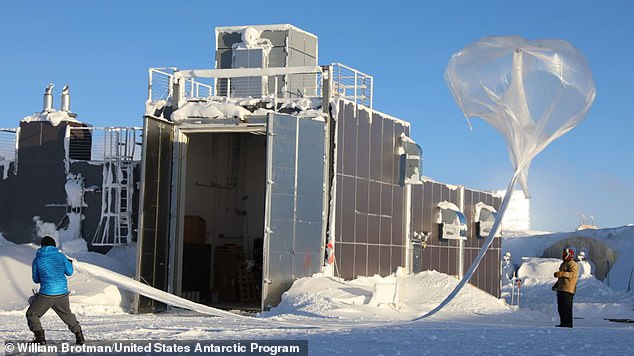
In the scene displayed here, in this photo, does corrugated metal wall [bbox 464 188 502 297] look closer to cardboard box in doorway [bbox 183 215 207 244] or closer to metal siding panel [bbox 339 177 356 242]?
metal siding panel [bbox 339 177 356 242]

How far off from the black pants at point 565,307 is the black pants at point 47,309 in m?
9.78

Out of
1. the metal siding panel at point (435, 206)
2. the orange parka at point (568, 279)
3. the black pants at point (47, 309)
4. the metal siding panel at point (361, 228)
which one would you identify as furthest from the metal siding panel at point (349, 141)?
the black pants at point (47, 309)

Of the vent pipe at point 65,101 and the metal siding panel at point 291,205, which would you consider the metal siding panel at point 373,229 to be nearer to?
the metal siding panel at point 291,205

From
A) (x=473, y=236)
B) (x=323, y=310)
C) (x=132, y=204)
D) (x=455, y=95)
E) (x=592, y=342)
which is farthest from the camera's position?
(x=473, y=236)

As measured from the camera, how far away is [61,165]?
90.5ft

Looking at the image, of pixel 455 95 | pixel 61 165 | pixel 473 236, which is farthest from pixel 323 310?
pixel 473 236

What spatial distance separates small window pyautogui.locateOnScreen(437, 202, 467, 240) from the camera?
1284 inches

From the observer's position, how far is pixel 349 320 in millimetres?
19500

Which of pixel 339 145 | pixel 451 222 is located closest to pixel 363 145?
pixel 339 145

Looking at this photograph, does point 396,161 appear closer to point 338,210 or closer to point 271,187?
point 338,210

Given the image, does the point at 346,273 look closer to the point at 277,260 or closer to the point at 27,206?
the point at 277,260

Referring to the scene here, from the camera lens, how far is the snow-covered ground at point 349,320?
13984mm

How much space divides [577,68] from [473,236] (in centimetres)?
2156

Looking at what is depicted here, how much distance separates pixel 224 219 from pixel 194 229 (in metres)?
2.26
